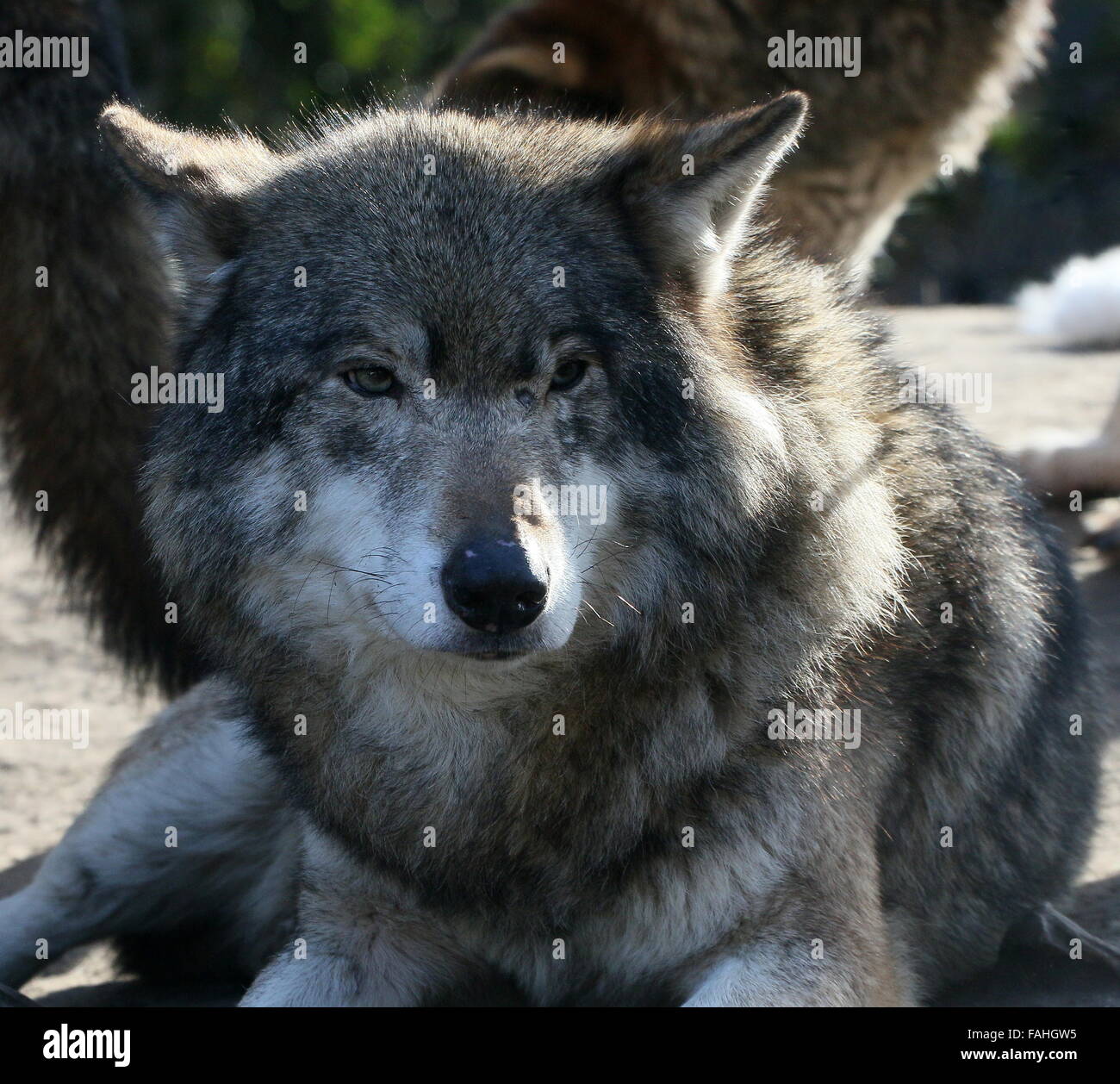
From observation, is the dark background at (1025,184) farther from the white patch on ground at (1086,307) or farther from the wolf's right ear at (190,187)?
the wolf's right ear at (190,187)

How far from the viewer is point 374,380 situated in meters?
2.61

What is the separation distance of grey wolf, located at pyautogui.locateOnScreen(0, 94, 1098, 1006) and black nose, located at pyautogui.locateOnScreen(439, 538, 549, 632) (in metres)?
0.01

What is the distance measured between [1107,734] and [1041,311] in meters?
7.12

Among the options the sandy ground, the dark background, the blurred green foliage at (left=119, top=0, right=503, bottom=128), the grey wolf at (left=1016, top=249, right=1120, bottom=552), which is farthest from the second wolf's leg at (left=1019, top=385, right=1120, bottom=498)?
the dark background

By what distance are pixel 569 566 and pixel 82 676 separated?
338cm

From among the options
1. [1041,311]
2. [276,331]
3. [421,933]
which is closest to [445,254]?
[276,331]

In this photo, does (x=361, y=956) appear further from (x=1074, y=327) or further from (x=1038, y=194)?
(x=1038, y=194)

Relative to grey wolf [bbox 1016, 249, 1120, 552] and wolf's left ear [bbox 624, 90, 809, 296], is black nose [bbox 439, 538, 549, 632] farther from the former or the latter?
grey wolf [bbox 1016, 249, 1120, 552]

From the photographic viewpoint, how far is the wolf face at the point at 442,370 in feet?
8.22

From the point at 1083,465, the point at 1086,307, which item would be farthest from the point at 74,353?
the point at 1086,307

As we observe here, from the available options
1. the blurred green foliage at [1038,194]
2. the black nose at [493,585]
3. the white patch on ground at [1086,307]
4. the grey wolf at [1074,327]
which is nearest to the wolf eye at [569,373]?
the black nose at [493,585]

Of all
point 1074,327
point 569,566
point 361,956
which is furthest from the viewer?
point 1074,327
